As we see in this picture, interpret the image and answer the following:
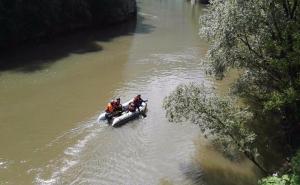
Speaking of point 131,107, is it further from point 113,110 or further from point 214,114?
point 214,114

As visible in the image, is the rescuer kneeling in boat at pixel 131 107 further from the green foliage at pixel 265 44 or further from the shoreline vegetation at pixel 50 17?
the shoreline vegetation at pixel 50 17

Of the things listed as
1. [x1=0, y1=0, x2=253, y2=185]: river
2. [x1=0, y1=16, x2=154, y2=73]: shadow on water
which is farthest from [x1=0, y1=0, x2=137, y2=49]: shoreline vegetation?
[x1=0, y1=0, x2=253, y2=185]: river

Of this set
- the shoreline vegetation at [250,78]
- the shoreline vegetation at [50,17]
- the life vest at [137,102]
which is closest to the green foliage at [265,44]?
the shoreline vegetation at [250,78]

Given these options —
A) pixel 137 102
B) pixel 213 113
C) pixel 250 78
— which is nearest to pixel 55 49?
pixel 137 102

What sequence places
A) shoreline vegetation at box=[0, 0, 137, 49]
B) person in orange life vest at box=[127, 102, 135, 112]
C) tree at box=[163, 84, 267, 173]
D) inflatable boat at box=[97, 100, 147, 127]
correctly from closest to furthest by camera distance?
tree at box=[163, 84, 267, 173]
inflatable boat at box=[97, 100, 147, 127]
person in orange life vest at box=[127, 102, 135, 112]
shoreline vegetation at box=[0, 0, 137, 49]

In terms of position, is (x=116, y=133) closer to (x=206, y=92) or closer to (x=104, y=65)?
(x=206, y=92)

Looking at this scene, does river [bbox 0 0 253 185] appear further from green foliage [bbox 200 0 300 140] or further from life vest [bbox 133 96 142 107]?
green foliage [bbox 200 0 300 140]
